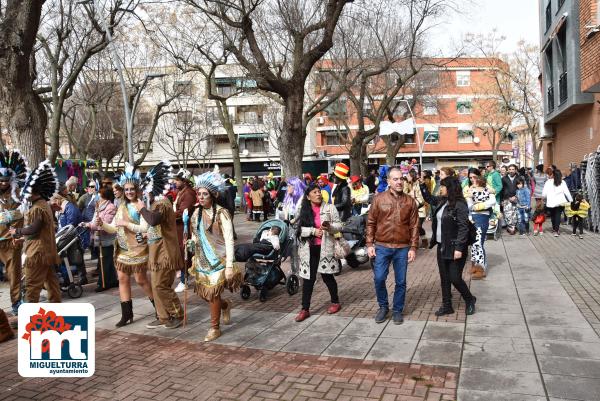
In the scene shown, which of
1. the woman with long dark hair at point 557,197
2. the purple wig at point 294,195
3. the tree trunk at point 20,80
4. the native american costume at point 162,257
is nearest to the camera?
the native american costume at point 162,257

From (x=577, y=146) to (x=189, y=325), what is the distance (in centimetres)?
1773

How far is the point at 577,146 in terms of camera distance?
747 inches

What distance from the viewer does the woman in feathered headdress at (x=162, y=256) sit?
19.4 feet

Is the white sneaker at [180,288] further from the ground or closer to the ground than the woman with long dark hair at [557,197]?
closer to the ground

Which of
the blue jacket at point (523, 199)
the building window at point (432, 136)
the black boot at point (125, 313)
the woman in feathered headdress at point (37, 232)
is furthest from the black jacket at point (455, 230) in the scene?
the building window at point (432, 136)

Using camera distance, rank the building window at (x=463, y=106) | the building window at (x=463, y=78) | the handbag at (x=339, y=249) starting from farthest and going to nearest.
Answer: the building window at (x=463, y=78) → the building window at (x=463, y=106) → the handbag at (x=339, y=249)

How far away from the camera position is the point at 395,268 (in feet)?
19.2

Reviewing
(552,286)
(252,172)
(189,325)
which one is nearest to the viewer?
(189,325)

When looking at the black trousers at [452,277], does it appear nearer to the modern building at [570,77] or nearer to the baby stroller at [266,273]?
the baby stroller at [266,273]

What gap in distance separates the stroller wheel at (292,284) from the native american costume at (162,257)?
6.02 feet

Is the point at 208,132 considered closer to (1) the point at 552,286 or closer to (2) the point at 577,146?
(2) the point at 577,146

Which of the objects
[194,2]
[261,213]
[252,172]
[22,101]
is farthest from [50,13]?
[252,172]

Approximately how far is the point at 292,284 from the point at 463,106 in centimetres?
4882

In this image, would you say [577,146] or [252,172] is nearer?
[577,146]
